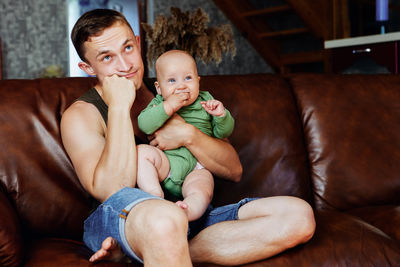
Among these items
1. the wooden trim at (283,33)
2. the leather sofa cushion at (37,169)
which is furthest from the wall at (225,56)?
the leather sofa cushion at (37,169)

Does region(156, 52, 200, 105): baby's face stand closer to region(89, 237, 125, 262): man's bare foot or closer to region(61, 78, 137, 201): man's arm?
region(61, 78, 137, 201): man's arm

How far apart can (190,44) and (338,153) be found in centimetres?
108

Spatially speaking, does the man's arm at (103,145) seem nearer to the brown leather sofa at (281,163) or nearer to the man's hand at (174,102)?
the man's hand at (174,102)

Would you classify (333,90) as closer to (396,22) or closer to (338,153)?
(338,153)

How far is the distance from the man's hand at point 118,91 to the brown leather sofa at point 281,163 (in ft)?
1.09

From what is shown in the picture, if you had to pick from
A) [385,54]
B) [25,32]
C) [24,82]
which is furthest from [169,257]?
[25,32]

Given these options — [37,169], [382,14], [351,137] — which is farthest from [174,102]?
[382,14]

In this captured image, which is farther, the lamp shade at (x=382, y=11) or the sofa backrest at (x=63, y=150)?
the lamp shade at (x=382, y=11)

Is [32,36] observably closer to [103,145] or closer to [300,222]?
[103,145]

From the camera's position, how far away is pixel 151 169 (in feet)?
4.58

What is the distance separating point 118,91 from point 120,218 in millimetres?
440

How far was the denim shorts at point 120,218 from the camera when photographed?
Result: 1.20 m

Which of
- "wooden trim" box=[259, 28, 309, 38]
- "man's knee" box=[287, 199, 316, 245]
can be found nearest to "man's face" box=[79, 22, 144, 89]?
"man's knee" box=[287, 199, 316, 245]

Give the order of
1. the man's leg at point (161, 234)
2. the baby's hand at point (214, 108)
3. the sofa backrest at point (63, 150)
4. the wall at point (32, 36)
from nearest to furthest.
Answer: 1. the man's leg at point (161, 234)
2. the baby's hand at point (214, 108)
3. the sofa backrest at point (63, 150)
4. the wall at point (32, 36)
